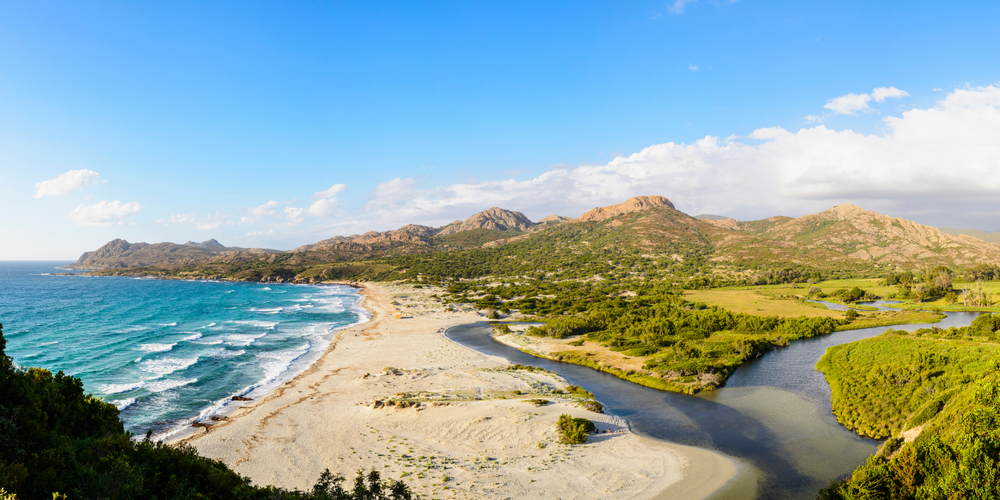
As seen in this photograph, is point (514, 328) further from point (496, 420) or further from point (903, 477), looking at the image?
point (903, 477)

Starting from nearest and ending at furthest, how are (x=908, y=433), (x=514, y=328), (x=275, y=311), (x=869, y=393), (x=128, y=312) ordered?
(x=908, y=433) → (x=869, y=393) → (x=514, y=328) → (x=128, y=312) → (x=275, y=311)

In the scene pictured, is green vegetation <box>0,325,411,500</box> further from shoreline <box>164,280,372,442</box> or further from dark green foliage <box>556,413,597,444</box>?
dark green foliage <box>556,413,597,444</box>

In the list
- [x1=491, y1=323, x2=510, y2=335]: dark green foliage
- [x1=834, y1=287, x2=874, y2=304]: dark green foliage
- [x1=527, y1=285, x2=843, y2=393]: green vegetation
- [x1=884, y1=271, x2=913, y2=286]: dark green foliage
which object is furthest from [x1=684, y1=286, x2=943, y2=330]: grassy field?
[x1=491, y1=323, x2=510, y2=335]: dark green foliage

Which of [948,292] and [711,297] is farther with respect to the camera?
[711,297]

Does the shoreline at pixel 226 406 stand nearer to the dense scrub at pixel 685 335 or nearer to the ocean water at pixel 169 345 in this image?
the ocean water at pixel 169 345

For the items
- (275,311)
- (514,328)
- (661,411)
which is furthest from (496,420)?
(275,311)

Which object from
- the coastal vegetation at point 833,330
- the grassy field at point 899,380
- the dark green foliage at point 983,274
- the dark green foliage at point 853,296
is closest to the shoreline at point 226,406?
the coastal vegetation at point 833,330
